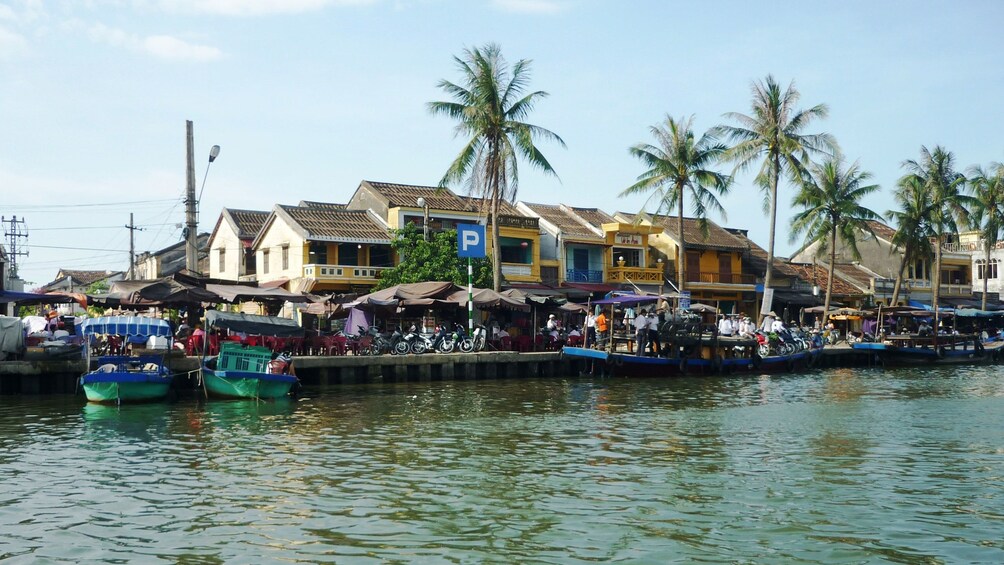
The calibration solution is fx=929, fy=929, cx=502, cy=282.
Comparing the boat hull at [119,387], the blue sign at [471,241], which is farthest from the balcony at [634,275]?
the boat hull at [119,387]

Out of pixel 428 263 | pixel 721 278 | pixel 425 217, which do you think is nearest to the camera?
pixel 428 263

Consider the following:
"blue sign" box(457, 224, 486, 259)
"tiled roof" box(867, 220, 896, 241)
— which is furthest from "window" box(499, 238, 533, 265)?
"tiled roof" box(867, 220, 896, 241)

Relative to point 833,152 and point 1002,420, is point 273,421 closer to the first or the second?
point 1002,420

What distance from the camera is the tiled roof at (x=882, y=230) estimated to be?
234 feet

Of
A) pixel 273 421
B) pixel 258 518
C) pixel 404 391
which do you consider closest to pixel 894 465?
pixel 258 518

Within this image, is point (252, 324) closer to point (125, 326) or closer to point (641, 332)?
point (125, 326)

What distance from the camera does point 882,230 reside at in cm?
7331

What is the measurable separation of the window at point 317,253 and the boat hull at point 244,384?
19.5 m

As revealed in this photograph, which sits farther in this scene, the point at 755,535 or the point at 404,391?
the point at 404,391

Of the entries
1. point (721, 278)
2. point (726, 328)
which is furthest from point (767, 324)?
point (721, 278)

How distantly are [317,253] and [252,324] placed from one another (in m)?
17.6

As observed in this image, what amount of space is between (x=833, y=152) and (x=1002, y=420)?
29145 mm

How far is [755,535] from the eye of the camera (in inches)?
447

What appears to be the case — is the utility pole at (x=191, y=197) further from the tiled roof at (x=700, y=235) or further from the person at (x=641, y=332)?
the tiled roof at (x=700, y=235)
